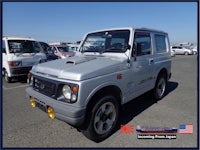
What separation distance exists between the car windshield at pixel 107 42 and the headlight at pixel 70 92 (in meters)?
1.57

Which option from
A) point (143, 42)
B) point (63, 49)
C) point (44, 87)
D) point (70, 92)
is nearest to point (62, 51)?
point (63, 49)

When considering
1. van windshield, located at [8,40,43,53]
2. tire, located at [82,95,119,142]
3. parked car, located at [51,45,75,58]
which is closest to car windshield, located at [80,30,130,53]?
tire, located at [82,95,119,142]

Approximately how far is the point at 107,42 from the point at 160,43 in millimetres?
1866

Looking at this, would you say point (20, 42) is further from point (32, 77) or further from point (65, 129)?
point (65, 129)

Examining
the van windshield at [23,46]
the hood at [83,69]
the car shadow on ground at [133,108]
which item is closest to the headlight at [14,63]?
the van windshield at [23,46]

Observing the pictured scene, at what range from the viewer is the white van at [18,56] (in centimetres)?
750

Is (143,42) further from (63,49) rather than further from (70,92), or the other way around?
(63,49)

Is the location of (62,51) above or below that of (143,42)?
above

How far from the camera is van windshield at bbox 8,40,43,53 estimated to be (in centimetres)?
784

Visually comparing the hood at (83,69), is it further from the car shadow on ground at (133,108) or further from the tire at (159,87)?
the tire at (159,87)

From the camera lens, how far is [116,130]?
12.1 ft

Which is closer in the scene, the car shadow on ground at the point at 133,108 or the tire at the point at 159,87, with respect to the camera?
the car shadow on ground at the point at 133,108

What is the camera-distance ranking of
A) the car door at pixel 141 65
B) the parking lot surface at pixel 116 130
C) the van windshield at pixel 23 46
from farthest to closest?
1. the van windshield at pixel 23 46
2. the car door at pixel 141 65
3. the parking lot surface at pixel 116 130

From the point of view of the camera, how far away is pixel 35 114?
4418 millimetres
